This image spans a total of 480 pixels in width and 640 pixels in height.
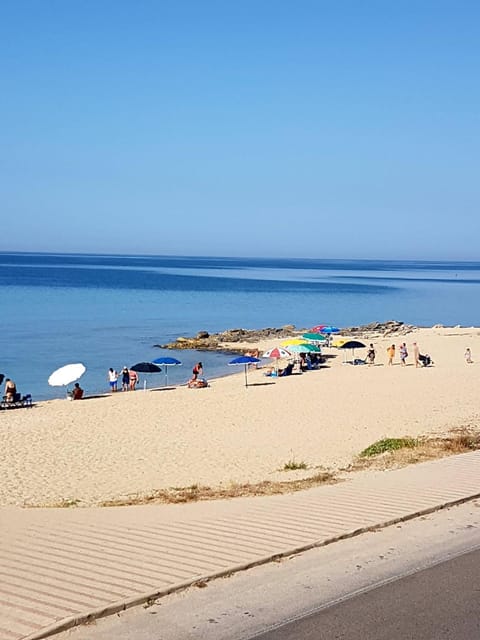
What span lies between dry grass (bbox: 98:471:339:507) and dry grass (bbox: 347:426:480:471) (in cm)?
155

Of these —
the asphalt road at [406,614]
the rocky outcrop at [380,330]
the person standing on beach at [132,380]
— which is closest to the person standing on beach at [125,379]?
the person standing on beach at [132,380]

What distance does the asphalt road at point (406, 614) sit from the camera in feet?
19.4

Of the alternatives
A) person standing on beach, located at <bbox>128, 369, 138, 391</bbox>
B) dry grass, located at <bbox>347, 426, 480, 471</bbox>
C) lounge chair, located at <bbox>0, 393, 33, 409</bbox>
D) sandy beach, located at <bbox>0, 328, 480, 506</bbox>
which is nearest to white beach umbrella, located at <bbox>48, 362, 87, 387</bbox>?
sandy beach, located at <bbox>0, 328, 480, 506</bbox>

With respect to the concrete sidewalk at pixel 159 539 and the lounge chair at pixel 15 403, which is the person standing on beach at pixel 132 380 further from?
the concrete sidewalk at pixel 159 539

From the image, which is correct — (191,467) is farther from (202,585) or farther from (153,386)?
(153,386)

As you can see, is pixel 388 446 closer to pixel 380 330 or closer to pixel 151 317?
pixel 380 330

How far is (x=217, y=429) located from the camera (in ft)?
72.5

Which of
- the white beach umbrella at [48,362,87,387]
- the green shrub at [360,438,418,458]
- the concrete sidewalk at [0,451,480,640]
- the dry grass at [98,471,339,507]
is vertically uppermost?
the concrete sidewalk at [0,451,480,640]

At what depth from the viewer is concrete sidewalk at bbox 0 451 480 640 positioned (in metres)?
6.43

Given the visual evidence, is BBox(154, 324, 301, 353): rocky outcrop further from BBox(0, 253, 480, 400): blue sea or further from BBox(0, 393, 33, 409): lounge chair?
BBox(0, 393, 33, 409): lounge chair

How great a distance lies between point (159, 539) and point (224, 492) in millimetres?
3395

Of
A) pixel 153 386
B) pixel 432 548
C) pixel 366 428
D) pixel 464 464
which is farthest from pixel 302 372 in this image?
pixel 432 548

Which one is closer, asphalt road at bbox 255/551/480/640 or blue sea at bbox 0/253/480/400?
asphalt road at bbox 255/551/480/640

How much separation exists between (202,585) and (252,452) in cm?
1150
